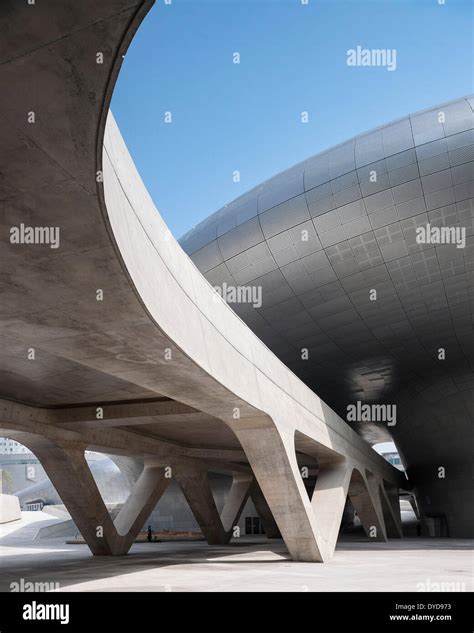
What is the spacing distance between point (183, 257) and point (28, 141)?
235 inches

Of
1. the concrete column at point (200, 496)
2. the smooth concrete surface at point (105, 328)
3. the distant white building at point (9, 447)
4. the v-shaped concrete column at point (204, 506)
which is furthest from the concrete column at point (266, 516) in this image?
the distant white building at point (9, 447)

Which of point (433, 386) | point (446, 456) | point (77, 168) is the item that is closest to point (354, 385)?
point (433, 386)

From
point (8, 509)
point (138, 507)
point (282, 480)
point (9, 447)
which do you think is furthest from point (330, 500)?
point (9, 447)

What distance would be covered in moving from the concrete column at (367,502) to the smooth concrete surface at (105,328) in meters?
5.90

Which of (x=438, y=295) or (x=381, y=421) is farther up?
(x=438, y=295)

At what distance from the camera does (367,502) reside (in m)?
31.7

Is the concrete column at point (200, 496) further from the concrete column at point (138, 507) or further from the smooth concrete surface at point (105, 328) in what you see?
the smooth concrete surface at point (105, 328)

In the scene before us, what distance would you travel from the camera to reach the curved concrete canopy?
2244 centimetres

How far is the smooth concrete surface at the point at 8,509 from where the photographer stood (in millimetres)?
55981

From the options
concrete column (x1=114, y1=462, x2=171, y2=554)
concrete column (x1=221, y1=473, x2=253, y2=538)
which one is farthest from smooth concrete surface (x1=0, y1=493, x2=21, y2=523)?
concrete column (x1=114, y1=462, x2=171, y2=554)

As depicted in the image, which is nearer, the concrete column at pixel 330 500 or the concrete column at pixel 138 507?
the concrete column at pixel 330 500
